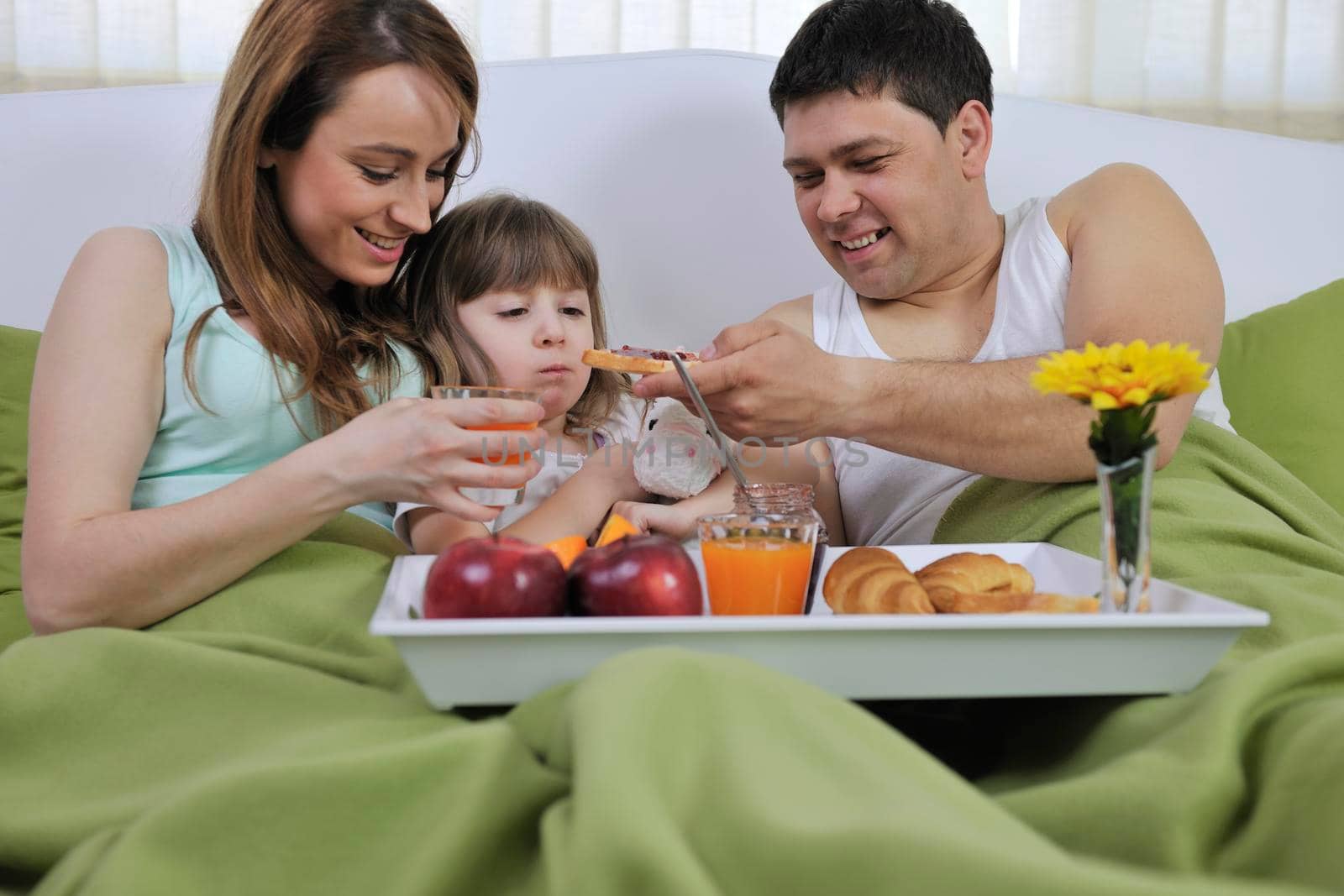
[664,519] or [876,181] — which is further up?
[876,181]

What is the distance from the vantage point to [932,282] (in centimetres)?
203

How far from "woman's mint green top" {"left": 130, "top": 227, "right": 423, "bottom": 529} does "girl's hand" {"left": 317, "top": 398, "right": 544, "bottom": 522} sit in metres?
0.29

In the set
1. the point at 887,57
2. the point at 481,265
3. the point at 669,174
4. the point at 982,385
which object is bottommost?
the point at 982,385

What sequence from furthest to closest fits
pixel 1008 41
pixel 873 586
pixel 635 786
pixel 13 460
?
pixel 1008 41
pixel 13 460
pixel 873 586
pixel 635 786

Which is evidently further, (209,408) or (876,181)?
(876,181)

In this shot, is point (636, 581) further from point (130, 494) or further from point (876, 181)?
point (876, 181)

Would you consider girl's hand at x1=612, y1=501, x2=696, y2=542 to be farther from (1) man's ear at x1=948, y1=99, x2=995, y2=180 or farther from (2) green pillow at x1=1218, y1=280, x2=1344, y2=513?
(2) green pillow at x1=1218, y1=280, x2=1344, y2=513

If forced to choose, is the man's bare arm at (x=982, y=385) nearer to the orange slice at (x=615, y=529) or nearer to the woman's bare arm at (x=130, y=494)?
the orange slice at (x=615, y=529)

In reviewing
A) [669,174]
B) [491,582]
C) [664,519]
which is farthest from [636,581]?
[669,174]

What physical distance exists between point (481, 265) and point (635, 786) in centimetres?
127

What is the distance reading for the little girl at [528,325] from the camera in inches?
69.2

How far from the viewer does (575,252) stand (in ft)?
6.23

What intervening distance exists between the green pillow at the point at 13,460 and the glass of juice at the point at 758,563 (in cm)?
99

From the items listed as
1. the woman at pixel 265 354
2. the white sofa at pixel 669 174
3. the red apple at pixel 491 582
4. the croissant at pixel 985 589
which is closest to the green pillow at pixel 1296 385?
the white sofa at pixel 669 174
